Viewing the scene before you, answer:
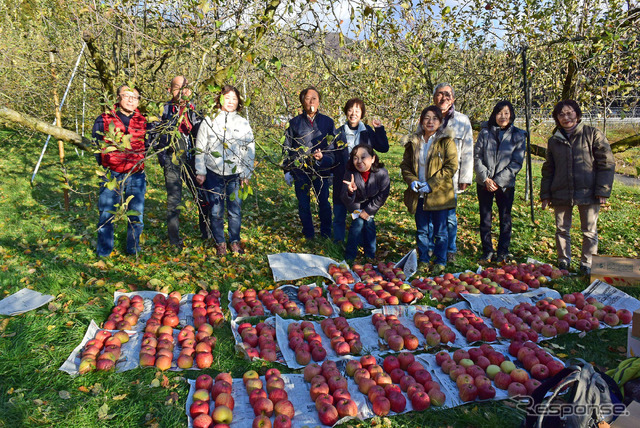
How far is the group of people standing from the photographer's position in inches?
189

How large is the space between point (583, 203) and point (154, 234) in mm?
5551

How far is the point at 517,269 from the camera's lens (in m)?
4.96

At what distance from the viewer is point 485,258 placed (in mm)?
5535

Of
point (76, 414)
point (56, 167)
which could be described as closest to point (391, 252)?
point (76, 414)

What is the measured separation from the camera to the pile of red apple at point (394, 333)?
3.39 metres

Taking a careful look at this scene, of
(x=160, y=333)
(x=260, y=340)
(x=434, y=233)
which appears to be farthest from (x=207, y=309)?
(x=434, y=233)

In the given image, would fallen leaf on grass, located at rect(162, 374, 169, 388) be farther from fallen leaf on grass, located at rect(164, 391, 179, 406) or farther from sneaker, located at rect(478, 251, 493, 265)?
sneaker, located at rect(478, 251, 493, 265)

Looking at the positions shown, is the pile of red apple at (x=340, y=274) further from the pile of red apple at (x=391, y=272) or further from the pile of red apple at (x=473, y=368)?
the pile of red apple at (x=473, y=368)

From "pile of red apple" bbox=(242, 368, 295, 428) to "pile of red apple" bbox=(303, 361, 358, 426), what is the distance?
18cm

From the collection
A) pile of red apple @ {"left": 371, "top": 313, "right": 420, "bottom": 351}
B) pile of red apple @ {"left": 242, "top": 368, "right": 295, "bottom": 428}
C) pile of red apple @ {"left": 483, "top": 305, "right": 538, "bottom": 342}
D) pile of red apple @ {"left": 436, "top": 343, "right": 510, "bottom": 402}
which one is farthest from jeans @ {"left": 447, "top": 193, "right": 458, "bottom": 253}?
pile of red apple @ {"left": 242, "top": 368, "right": 295, "bottom": 428}

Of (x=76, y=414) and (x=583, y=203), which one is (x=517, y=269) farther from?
(x=76, y=414)

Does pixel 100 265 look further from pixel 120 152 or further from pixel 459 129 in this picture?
pixel 459 129

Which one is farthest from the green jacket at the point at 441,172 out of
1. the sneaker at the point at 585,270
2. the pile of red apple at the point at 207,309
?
the pile of red apple at the point at 207,309

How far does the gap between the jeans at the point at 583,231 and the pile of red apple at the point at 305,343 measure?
345 centimetres
